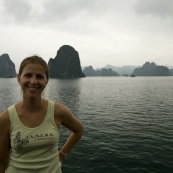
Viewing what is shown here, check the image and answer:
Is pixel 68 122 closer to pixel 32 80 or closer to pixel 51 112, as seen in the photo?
pixel 51 112

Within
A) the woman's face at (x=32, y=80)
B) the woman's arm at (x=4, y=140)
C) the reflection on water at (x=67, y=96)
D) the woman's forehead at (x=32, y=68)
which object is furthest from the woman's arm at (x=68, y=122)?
the reflection on water at (x=67, y=96)

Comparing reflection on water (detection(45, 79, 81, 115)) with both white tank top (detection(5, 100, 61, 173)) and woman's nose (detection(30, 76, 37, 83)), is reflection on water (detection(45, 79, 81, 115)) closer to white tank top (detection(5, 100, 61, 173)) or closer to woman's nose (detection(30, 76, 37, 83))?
white tank top (detection(5, 100, 61, 173))

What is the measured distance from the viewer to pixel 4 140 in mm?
2936

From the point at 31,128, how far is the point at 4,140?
54 cm

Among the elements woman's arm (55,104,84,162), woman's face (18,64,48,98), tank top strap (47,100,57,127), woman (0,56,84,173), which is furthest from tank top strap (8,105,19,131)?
woman's arm (55,104,84,162)

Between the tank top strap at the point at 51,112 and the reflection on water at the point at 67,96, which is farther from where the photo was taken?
the reflection on water at the point at 67,96

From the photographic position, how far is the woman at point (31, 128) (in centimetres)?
285

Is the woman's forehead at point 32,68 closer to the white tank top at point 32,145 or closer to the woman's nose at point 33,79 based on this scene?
the woman's nose at point 33,79

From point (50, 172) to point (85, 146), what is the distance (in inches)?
562

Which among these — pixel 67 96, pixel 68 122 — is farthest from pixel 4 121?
pixel 67 96

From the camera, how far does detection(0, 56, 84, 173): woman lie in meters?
2.85

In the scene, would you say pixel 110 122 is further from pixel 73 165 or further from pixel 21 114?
pixel 21 114

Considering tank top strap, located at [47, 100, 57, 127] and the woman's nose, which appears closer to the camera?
the woman's nose

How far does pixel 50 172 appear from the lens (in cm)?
303
